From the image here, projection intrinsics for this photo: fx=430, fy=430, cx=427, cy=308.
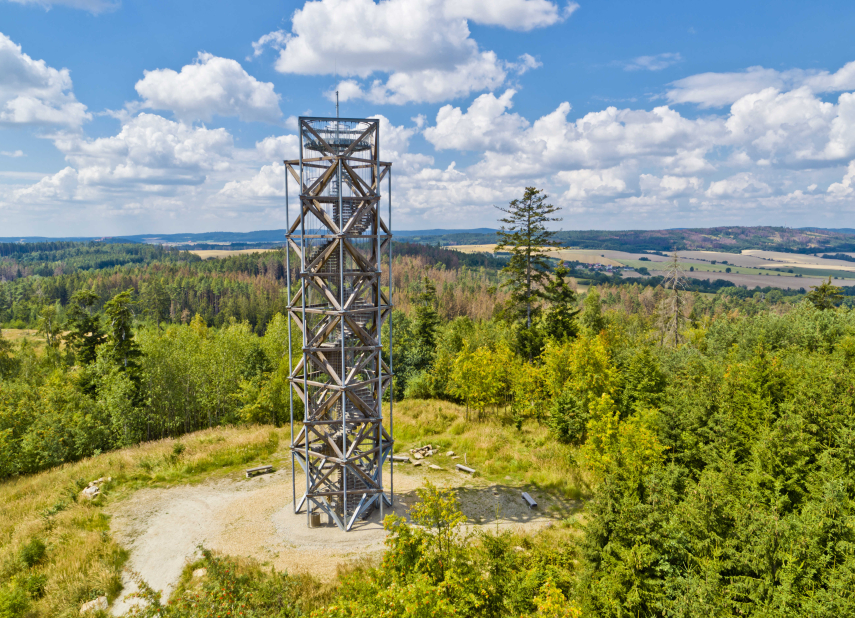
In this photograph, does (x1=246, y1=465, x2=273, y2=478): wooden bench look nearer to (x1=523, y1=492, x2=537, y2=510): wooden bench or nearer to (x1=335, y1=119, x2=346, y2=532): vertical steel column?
(x1=335, y1=119, x2=346, y2=532): vertical steel column

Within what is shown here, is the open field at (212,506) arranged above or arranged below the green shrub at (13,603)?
below

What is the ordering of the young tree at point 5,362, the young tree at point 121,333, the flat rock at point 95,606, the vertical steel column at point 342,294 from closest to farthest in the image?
the flat rock at point 95,606
the vertical steel column at point 342,294
the young tree at point 121,333
the young tree at point 5,362

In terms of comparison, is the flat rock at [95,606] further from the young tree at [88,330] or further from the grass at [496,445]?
the young tree at [88,330]

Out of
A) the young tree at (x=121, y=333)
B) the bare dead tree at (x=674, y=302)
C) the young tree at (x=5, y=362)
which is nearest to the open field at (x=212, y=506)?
the young tree at (x=121, y=333)

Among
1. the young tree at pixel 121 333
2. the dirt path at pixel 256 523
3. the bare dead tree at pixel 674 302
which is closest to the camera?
the dirt path at pixel 256 523

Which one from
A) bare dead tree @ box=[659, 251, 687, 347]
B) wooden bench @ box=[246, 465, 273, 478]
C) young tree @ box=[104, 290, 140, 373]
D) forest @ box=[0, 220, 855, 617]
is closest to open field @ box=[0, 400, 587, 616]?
wooden bench @ box=[246, 465, 273, 478]

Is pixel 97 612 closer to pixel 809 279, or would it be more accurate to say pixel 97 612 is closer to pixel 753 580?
pixel 753 580
